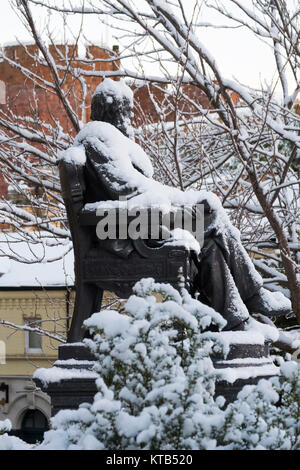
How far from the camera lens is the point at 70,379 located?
5520 mm

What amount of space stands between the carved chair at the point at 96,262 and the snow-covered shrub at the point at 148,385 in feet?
5.58

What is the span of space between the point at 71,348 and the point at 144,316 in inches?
77.4

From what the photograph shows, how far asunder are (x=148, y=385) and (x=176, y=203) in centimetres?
233

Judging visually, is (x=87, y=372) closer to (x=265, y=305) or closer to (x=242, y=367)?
(x=242, y=367)

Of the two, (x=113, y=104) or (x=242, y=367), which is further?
(x=113, y=104)

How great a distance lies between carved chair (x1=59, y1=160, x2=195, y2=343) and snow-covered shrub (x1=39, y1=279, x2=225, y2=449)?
1.70m

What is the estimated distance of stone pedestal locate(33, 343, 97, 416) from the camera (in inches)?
217

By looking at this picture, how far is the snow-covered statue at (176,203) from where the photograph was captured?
5.77 m

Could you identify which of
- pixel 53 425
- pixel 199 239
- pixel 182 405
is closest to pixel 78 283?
pixel 199 239

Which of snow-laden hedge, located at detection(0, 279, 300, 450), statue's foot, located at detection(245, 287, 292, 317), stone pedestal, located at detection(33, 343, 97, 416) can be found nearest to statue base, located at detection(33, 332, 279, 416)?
stone pedestal, located at detection(33, 343, 97, 416)
